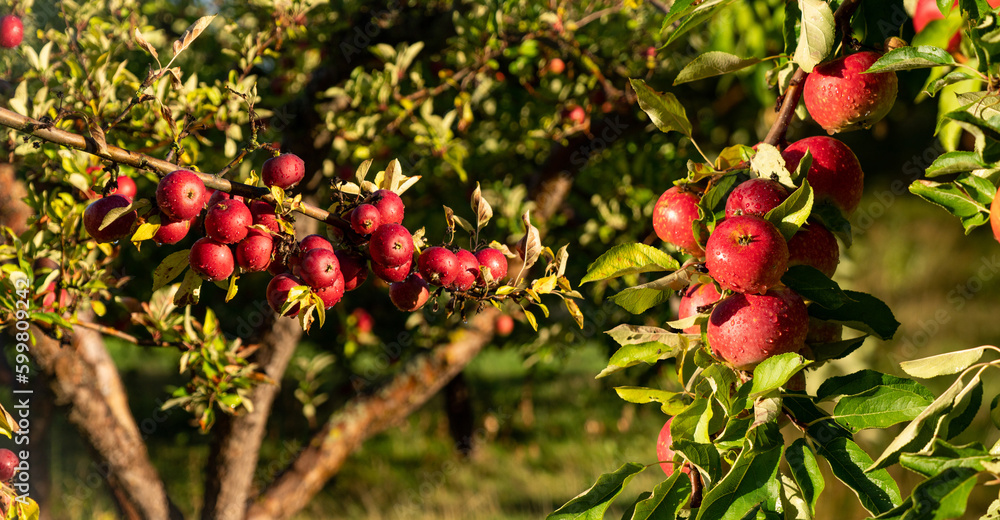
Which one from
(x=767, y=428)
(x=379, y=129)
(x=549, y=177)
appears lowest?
(x=549, y=177)

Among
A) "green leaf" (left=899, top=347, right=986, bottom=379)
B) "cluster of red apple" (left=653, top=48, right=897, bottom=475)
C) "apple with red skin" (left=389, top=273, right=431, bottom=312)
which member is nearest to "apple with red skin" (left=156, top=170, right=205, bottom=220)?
"apple with red skin" (left=389, top=273, right=431, bottom=312)

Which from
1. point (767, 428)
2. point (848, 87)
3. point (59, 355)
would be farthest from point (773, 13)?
point (59, 355)

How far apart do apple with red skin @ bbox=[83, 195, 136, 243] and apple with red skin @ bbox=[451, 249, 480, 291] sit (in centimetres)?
39

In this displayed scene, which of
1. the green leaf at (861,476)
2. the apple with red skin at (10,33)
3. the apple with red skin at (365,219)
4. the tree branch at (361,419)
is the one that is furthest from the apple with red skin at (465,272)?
the apple with red skin at (10,33)

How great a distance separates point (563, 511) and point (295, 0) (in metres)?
1.59

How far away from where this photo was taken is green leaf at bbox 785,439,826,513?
69cm

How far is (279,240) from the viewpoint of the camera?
0.89 meters

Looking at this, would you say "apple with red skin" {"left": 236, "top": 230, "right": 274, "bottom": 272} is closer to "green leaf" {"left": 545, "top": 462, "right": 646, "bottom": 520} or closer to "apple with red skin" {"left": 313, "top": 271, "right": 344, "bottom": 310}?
"apple with red skin" {"left": 313, "top": 271, "right": 344, "bottom": 310}

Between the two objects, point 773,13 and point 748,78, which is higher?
point 773,13

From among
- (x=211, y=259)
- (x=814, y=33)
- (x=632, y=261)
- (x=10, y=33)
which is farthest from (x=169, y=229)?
(x=10, y=33)

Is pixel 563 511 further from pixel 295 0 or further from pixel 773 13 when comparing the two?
pixel 773 13

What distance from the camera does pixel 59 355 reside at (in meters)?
1.81

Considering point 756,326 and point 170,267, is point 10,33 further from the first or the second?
point 756,326

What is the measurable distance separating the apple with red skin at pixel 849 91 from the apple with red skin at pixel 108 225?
853mm
